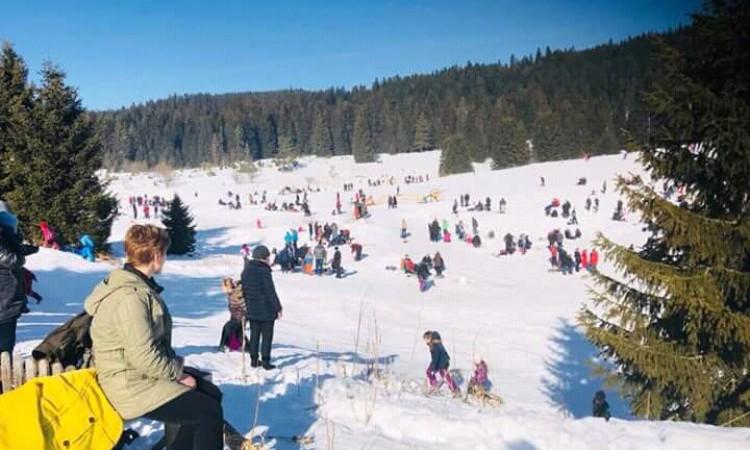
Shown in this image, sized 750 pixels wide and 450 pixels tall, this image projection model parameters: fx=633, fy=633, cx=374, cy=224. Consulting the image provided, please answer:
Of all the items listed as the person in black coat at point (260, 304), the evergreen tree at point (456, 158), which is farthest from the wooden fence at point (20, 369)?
the evergreen tree at point (456, 158)

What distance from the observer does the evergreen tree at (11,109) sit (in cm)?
2122

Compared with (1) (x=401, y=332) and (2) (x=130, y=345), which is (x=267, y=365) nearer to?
(2) (x=130, y=345)

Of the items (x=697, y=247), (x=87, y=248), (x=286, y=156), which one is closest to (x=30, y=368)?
(x=697, y=247)

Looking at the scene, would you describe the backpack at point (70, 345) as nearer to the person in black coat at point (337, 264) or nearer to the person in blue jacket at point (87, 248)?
the person in blue jacket at point (87, 248)

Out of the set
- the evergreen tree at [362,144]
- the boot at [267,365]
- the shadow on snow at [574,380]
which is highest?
the evergreen tree at [362,144]

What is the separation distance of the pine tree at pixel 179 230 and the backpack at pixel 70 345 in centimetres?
2410

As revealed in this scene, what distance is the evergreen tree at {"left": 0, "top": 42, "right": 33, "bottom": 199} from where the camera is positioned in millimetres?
21219

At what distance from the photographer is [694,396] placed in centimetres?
852

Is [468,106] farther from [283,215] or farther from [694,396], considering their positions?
[694,396]

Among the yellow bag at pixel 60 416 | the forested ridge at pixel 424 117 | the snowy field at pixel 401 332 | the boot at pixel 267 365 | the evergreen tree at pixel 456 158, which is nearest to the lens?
the yellow bag at pixel 60 416

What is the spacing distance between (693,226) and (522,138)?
73.3 metres

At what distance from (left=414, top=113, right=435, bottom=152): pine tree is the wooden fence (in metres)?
109

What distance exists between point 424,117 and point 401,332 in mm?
99546

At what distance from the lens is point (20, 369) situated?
3994 millimetres
